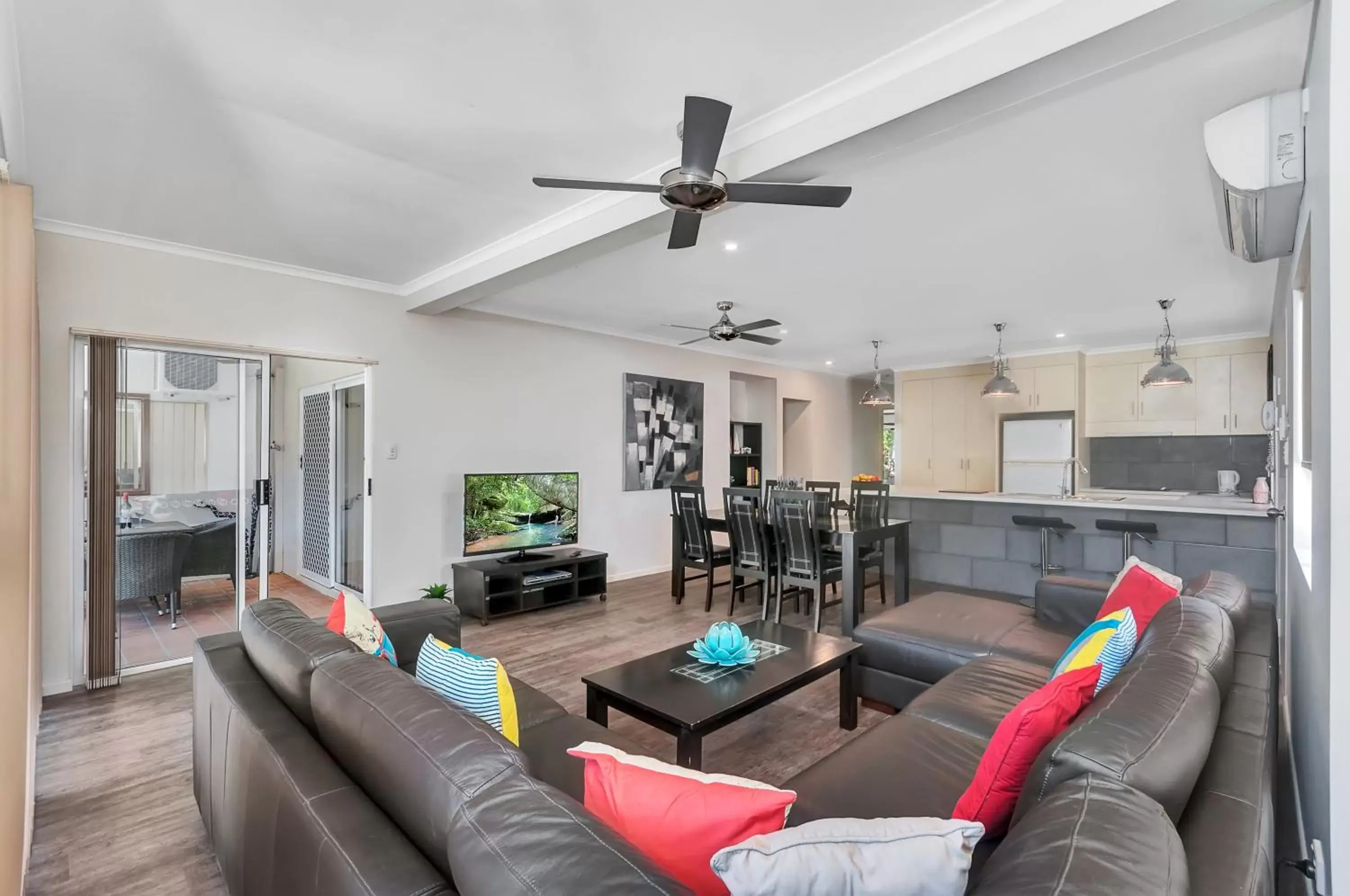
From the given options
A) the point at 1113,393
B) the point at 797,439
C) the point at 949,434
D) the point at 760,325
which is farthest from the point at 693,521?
the point at 1113,393

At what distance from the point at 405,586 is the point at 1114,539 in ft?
18.5

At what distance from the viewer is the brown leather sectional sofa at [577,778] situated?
2.83 ft

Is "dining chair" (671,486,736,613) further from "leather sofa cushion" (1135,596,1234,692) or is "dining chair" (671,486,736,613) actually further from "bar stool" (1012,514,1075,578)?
"leather sofa cushion" (1135,596,1234,692)

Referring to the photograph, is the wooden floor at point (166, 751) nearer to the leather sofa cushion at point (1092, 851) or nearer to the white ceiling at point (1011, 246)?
the leather sofa cushion at point (1092, 851)

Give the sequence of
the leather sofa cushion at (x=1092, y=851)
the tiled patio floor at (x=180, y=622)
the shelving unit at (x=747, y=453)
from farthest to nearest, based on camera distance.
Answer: the shelving unit at (x=747, y=453) → the tiled patio floor at (x=180, y=622) → the leather sofa cushion at (x=1092, y=851)

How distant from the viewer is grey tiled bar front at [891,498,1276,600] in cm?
453

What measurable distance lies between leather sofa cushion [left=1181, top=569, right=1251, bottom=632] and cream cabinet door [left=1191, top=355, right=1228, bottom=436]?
16.5ft

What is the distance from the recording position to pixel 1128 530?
16.3 feet

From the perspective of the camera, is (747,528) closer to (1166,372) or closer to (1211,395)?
(1166,372)

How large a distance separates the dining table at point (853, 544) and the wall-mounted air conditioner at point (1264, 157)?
9.40ft

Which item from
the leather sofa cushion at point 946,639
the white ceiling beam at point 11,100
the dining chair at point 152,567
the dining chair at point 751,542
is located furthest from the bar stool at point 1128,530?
the dining chair at point 152,567

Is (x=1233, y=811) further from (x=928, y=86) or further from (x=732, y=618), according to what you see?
(x=732, y=618)

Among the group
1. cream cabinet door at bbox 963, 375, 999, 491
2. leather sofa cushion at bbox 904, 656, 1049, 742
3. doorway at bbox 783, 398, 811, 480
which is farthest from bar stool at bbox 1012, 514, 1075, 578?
doorway at bbox 783, 398, 811, 480

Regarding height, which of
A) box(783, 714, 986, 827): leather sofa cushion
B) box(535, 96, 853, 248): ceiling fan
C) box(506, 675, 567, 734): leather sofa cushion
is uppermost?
box(535, 96, 853, 248): ceiling fan
